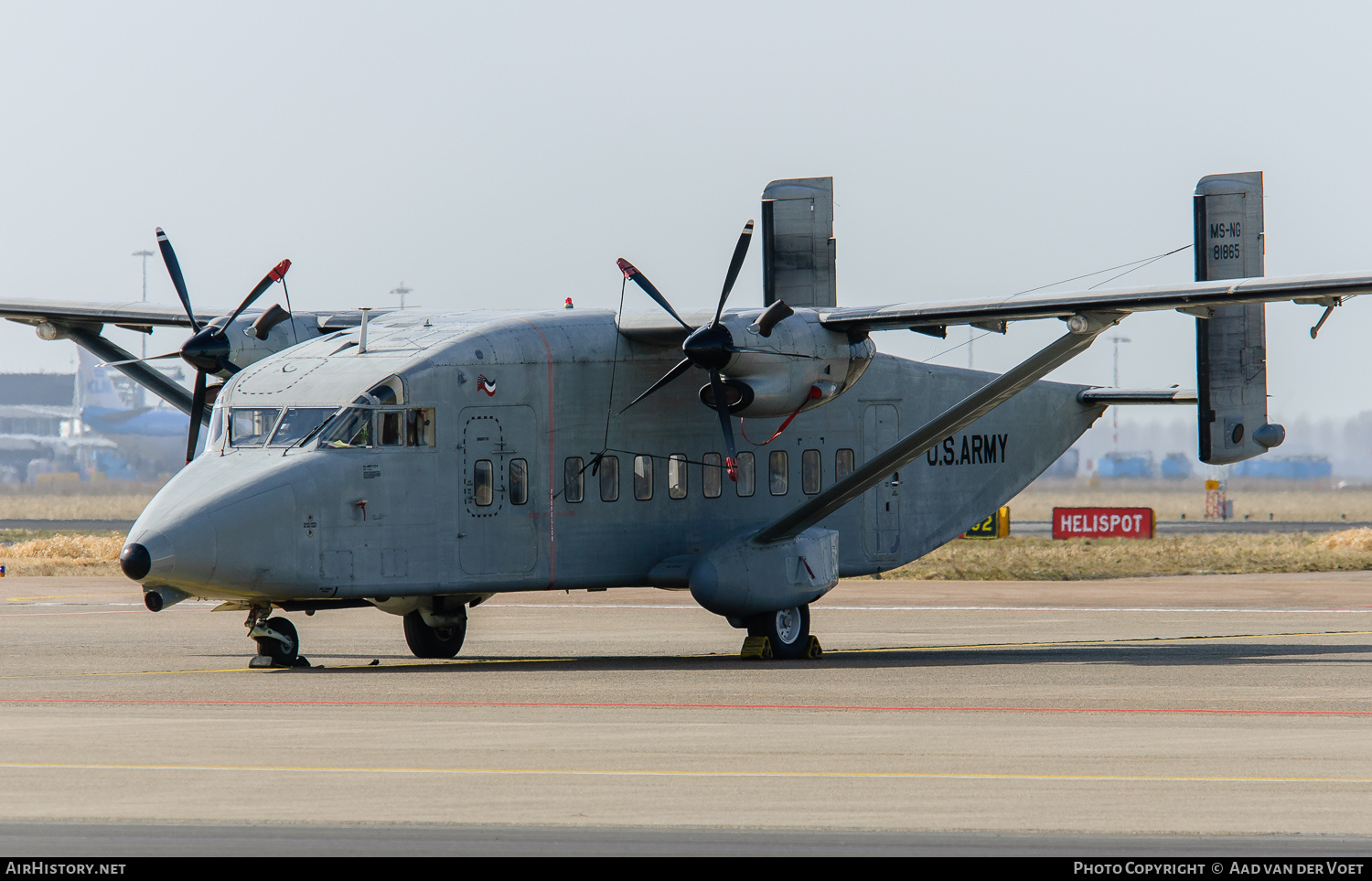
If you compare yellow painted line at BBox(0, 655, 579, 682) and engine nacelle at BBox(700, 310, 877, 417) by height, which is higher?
engine nacelle at BBox(700, 310, 877, 417)

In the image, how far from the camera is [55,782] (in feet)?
34.1

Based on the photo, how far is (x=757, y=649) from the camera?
834 inches

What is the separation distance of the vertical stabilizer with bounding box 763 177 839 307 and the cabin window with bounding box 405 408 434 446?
7440 mm

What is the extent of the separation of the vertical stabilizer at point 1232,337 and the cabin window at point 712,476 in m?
7.70

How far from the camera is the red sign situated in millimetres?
53594

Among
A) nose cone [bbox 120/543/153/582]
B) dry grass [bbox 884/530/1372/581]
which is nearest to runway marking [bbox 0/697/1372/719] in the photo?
nose cone [bbox 120/543/153/582]

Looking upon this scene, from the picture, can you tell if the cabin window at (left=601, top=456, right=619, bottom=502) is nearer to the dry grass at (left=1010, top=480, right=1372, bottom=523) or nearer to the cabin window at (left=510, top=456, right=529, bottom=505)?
the cabin window at (left=510, top=456, right=529, bottom=505)

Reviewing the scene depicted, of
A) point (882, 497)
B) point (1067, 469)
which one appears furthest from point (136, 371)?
point (1067, 469)

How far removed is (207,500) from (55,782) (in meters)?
6.99

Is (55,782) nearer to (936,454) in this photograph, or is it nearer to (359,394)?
(359,394)

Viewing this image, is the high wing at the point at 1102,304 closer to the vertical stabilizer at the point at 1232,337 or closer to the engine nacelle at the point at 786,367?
the engine nacelle at the point at 786,367

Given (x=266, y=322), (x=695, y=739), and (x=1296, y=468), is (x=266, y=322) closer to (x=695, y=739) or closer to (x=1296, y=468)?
(x=695, y=739)

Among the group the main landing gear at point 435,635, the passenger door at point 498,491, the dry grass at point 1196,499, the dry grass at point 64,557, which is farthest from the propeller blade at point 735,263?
the dry grass at point 1196,499

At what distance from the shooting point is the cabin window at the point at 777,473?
73.0 feet
